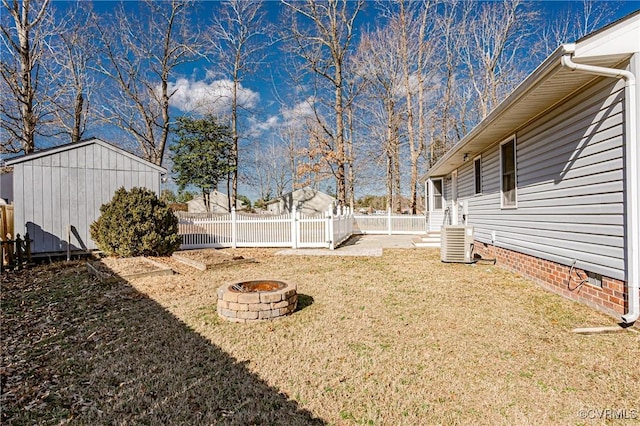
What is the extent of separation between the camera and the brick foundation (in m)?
3.64

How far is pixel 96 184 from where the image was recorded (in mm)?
9312

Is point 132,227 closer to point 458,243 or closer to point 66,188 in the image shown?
point 66,188

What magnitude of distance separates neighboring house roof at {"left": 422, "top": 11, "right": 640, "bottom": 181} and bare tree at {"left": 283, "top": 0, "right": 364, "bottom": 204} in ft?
40.8

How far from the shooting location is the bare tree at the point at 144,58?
17500 millimetres

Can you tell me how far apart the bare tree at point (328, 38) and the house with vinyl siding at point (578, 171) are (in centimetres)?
1201

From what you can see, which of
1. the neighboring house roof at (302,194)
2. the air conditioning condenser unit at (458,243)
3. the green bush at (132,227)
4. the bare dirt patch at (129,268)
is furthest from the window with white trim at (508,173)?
the neighboring house roof at (302,194)

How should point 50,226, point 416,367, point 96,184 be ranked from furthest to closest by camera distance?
point 96,184 → point 50,226 → point 416,367

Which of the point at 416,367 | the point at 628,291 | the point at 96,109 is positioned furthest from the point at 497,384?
the point at 96,109

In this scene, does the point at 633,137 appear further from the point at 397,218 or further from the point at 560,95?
the point at 397,218

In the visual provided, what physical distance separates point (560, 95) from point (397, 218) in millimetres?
11974

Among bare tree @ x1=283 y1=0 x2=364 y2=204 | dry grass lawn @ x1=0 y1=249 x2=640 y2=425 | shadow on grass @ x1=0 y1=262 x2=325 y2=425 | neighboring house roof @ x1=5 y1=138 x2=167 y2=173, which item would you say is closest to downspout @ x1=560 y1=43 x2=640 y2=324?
dry grass lawn @ x1=0 y1=249 x2=640 y2=425

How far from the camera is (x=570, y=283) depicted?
14.9ft

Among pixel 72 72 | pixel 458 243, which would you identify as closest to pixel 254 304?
pixel 458 243

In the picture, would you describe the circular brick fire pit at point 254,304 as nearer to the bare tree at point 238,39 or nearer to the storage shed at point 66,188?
the storage shed at point 66,188
